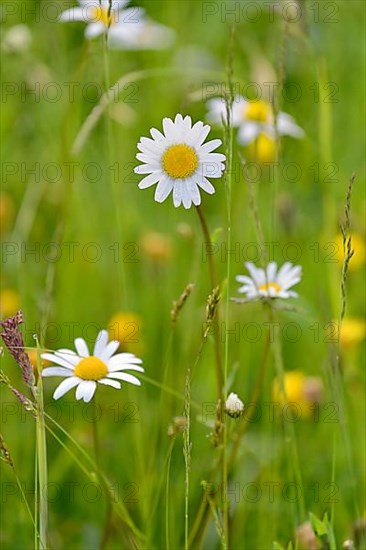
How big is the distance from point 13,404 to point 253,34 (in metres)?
1.63

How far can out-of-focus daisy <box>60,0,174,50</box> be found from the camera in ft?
5.14

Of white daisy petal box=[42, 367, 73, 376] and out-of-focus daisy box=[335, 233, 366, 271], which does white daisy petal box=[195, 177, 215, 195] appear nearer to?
white daisy petal box=[42, 367, 73, 376]

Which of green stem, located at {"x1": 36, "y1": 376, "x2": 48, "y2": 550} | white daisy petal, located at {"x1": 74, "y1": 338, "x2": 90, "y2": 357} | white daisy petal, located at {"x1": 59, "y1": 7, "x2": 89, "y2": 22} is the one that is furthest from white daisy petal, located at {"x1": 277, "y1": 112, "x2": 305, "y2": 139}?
green stem, located at {"x1": 36, "y1": 376, "x2": 48, "y2": 550}

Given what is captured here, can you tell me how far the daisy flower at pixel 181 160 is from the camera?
3.15ft

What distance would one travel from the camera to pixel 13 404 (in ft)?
5.27

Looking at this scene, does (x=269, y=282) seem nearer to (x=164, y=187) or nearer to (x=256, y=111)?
(x=164, y=187)

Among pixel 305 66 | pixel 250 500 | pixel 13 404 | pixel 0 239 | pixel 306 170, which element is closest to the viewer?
pixel 250 500

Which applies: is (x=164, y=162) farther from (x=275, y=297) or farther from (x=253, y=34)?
(x=253, y=34)

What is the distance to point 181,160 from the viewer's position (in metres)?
0.97

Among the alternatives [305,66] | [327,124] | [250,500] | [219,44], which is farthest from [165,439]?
[219,44]

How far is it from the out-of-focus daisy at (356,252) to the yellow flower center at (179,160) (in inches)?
38.8

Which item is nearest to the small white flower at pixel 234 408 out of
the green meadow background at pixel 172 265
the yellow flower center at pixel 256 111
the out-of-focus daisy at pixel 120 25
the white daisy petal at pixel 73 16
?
the green meadow background at pixel 172 265

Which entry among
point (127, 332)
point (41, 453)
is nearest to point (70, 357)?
point (41, 453)

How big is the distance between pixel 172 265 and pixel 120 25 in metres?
0.48
